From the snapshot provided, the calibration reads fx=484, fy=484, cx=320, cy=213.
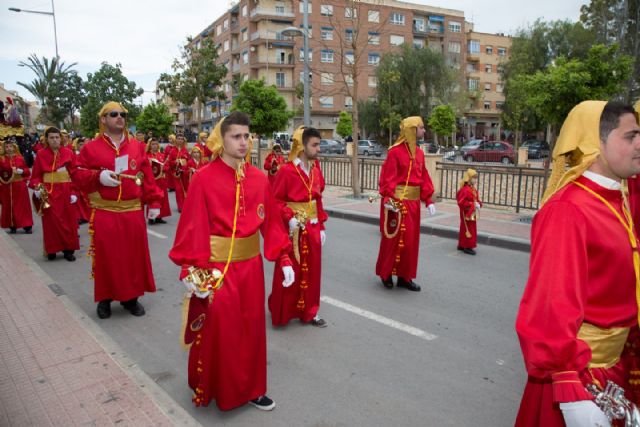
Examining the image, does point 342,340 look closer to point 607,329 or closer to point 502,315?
point 502,315

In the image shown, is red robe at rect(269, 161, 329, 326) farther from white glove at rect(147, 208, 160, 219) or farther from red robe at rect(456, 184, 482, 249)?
red robe at rect(456, 184, 482, 249)

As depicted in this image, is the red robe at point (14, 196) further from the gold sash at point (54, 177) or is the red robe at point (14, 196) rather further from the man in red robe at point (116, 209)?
the man in red robe at point (116, 209)

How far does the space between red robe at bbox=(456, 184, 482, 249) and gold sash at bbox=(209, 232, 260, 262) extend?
5.89m

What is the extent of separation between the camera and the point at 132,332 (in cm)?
511

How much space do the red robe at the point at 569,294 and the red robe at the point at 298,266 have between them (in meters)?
3.26

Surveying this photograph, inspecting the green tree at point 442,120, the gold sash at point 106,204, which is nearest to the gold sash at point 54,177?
the gold sash at point 106,204

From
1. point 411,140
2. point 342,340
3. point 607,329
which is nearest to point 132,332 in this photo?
point 342,340

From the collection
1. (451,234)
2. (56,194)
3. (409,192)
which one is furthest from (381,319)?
(56,194)

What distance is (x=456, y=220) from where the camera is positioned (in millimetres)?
11062

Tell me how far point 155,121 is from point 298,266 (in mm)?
33630

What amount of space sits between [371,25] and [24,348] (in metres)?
54.6

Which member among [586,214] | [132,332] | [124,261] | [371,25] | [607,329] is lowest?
[132,332]

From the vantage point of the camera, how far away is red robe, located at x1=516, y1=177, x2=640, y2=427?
176 centimetres

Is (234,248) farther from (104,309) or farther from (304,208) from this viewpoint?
(104,309)
